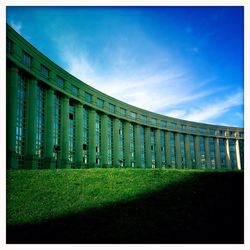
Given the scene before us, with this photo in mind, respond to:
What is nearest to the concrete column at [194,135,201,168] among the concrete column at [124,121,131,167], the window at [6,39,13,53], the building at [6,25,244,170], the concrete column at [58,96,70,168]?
the building at [6,25,244,170]

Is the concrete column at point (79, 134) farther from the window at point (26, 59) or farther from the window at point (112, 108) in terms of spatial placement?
the window at point (26, 59)

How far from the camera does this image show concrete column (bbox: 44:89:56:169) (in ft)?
104

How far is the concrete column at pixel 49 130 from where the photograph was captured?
3174cm

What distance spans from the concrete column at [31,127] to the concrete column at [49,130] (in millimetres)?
2489

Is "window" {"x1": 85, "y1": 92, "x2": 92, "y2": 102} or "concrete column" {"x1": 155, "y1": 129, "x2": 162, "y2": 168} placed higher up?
"window" {"x1": 85, "y1": 92, "x2": 92, "y2": 102}

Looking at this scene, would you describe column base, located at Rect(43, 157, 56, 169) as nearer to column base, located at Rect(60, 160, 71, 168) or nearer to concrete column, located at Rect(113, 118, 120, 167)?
column base, located at Rect(60, 160, 71, 168)

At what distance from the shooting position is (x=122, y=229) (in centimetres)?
950

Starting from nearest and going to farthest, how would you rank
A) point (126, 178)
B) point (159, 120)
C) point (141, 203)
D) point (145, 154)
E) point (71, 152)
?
point (141, 203)
point (126, 178)
point (71, 152)
point (145, 154)
point (159, 120)

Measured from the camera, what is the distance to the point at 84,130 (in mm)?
42000

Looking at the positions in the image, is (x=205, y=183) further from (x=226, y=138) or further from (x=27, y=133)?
(x=226, y=138)

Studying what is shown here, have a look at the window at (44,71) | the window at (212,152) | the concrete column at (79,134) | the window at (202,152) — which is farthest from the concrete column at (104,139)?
the window at (212,152)

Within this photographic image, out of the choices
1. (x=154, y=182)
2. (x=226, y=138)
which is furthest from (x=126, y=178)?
(x=226, y=138)

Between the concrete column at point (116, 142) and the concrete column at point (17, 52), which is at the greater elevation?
the concrete column at point (17, 52)
